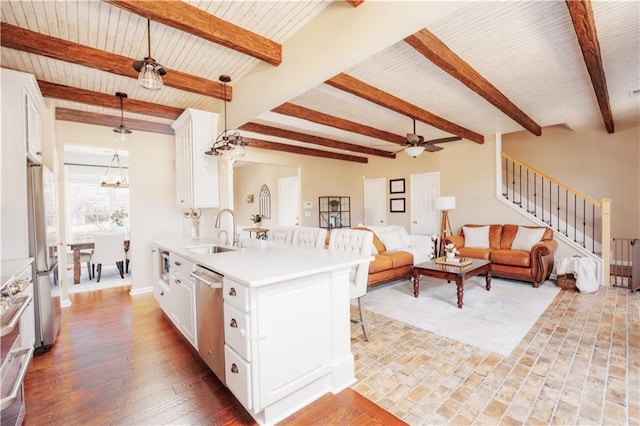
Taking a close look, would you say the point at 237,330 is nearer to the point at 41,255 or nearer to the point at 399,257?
the point at 41,255

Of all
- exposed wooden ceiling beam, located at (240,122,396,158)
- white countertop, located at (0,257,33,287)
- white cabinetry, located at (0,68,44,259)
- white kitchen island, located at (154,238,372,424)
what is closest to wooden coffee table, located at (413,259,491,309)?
white kitchen island, located at (154,238,372,424)

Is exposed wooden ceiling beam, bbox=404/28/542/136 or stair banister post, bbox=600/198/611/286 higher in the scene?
exposed wooden ceiling beam, bbox=404/28/542/136

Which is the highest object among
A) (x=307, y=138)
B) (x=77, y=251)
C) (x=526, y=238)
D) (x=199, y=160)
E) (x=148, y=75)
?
(x=307, y=138)

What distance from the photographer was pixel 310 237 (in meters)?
4.07

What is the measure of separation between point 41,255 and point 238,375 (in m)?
2.38

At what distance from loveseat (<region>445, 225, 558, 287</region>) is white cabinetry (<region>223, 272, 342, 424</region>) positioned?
13.5 feet

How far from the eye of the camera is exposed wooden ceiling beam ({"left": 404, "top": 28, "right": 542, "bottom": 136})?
8.34 ft

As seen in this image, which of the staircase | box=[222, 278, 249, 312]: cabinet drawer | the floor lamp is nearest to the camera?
box=[222, 278, 249, 312]: cabinet drawer

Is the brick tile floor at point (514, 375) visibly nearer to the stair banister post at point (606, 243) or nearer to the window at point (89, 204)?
the stair banister post at point (606, 243)

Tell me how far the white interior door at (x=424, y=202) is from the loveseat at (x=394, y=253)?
1.63 metres

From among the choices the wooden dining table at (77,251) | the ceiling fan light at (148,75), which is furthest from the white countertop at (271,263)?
the wooden dining table at (77,251)

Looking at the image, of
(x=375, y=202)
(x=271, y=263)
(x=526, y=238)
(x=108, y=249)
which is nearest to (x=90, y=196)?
(x=108, y=249)

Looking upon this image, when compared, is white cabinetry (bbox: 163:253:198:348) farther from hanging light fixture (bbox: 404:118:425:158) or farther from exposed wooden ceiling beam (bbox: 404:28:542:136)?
hanging light fixture (bbox: 404:118:425:158)

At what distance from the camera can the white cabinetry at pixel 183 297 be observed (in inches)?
96.9
